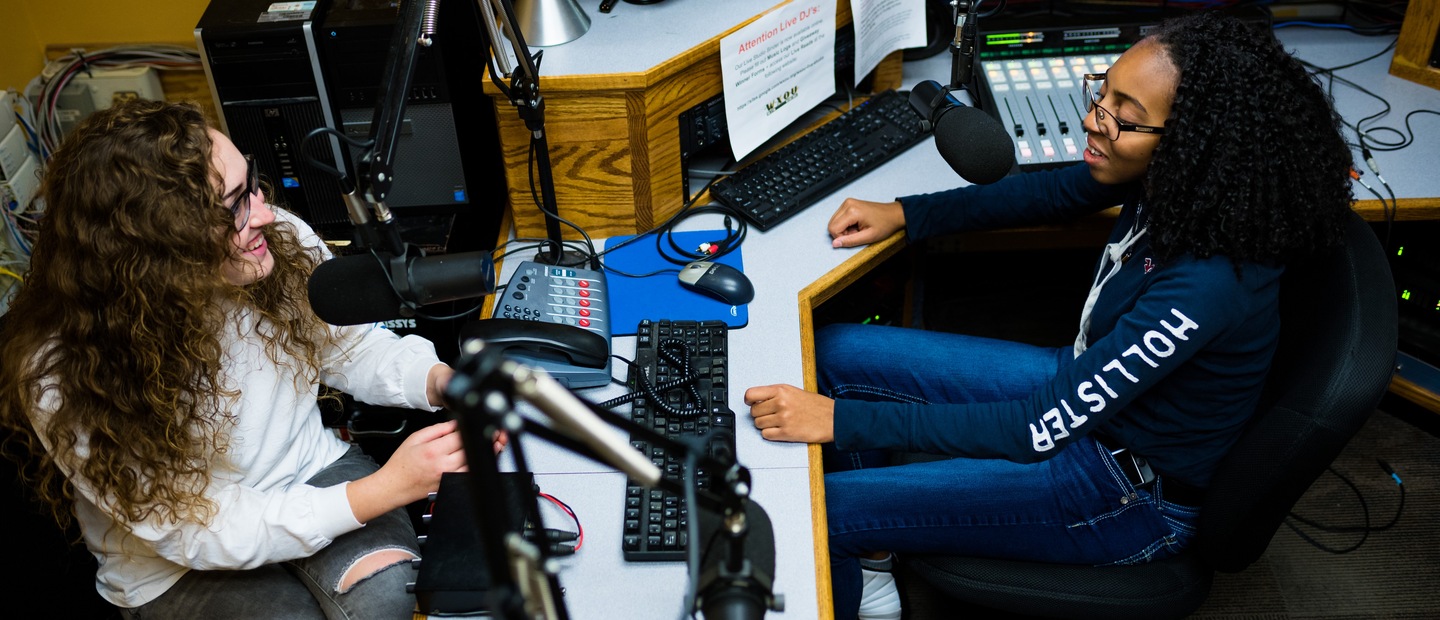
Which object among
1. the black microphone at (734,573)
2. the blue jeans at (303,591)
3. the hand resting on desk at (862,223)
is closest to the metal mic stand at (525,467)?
the black microphone at (734,573)

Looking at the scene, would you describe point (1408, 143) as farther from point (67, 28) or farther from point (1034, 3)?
point (67, 28)

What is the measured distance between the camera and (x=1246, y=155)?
1.21 metres

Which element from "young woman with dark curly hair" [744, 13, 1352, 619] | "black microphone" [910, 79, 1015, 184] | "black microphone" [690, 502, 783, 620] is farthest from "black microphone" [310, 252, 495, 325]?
"black microphone" [910, 79, 1015, 184]

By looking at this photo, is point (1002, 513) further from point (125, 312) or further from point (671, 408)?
point (125, 312)

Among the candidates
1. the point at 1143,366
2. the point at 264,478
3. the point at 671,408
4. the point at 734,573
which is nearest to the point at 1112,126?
the point at 1143,366

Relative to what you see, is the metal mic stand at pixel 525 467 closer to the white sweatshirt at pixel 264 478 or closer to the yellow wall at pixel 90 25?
the white sweatshirt at pixel 264 478

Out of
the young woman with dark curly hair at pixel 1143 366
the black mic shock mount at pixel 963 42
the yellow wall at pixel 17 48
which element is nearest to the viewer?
the young woman with dark curly hair at pixel 1143 366

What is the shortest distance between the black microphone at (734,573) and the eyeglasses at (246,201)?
71 centimetres

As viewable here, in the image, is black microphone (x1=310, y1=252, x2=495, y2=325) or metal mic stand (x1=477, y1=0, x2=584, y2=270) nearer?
black microphone (x1=310, y1=252, x2=495, y2=325)

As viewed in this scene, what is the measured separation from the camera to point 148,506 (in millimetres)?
1166

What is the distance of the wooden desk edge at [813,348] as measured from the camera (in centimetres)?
112

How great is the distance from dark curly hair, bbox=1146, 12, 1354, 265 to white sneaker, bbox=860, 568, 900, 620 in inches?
23.5

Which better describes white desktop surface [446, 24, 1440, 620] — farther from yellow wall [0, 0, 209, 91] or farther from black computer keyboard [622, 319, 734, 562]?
yellow wall [0, 0, 209, 91]

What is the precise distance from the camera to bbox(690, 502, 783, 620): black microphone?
75cm
